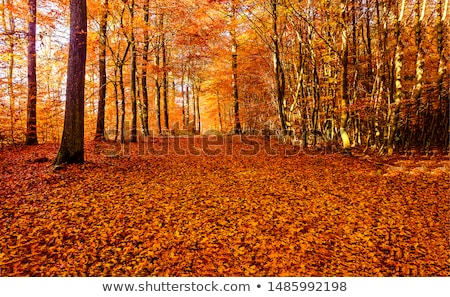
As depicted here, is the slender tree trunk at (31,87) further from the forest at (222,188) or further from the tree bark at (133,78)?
the tree bark at (133,78)

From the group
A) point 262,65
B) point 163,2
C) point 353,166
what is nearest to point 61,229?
point 353,166

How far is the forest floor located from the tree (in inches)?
21.2

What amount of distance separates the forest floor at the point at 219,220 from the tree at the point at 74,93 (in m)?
0.54

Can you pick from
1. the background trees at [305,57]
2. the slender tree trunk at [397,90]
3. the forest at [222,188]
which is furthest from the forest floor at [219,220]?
the background trees at [305,57]

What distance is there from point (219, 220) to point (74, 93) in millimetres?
6210

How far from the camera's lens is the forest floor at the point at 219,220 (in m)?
3.77

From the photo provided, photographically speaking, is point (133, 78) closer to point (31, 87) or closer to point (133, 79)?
point (133, 79)

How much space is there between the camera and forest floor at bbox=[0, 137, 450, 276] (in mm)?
3770

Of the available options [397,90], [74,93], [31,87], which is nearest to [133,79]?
[31,87]

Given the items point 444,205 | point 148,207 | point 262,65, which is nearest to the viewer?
point 148,207
